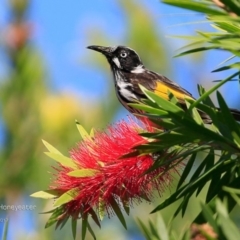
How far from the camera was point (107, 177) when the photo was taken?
1150 mm

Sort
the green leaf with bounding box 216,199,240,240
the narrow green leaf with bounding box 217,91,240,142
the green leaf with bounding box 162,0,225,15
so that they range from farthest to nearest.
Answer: the narrow green leaf with bounding box 217,91,240,142, the green leaf with bounding box 162,0,225,15, the green leaf with bounding box 216,199,240,240

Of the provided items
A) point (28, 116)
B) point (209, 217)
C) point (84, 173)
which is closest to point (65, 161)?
point (84, 173)

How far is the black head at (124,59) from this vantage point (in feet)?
12.8

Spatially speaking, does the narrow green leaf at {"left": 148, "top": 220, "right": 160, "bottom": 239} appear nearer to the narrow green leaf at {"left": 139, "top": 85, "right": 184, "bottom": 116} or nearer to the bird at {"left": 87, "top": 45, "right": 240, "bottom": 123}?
the narrow green leaf at {"left": 139, "top": 85, "right": 184, "bottom": 116}

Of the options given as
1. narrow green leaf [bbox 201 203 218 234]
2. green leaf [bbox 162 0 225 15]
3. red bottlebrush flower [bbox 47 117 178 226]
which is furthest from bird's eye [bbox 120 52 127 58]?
narrow green leaf [bbox 201 203 218 234]

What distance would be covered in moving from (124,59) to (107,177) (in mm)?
2849

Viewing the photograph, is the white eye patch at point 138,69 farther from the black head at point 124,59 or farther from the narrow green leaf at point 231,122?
the narrow green leaf at point 231,122

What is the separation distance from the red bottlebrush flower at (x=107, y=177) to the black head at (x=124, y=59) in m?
2.66

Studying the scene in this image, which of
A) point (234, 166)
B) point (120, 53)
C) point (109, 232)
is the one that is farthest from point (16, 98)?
point (234, 166)

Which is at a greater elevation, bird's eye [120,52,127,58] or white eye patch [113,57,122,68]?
bird's eye [120,52,127,58]

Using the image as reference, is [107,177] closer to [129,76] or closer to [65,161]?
[65,161]

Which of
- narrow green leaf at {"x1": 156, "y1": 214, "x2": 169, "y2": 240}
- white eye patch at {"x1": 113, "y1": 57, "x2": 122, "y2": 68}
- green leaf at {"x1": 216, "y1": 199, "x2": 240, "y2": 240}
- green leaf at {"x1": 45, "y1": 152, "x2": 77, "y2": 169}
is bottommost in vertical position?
green leaf at {"x1": 216, "y1": 199, "x2": 240, "y2": 240}

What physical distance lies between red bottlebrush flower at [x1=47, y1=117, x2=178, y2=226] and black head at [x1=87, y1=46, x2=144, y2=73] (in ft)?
8.73

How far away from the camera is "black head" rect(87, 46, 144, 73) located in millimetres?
3896
